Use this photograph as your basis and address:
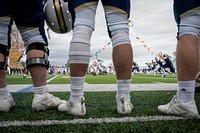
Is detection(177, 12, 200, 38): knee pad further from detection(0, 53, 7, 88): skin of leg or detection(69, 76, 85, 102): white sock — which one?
detection(0, 53, 7, 88): skin of leg

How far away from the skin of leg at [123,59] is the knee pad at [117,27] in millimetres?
45

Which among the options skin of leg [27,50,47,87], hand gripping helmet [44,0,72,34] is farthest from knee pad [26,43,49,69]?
hand gripping helmet [44,0,72,34]

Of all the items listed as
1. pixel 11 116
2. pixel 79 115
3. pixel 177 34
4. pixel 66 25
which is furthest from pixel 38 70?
pixel 177 34

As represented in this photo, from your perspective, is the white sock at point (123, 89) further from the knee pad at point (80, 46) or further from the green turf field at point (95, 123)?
the knee pad at point (80, 46)

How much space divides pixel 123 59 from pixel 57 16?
1.11m

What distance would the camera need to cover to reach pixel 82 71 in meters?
1.80

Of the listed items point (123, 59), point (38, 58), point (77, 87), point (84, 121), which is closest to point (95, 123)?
point (84, 121)

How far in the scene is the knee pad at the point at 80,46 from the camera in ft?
5.83

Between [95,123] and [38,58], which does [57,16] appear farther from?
[95,123]

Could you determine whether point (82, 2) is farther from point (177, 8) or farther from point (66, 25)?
point (66, 25)

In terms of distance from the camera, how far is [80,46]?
1799 mm

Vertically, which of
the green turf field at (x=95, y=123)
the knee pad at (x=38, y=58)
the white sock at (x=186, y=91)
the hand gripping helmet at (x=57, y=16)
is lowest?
the green turf field at (x=95, y=123)

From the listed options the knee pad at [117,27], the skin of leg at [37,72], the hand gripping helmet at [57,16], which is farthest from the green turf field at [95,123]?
the hand gripping helmet at [57,16]

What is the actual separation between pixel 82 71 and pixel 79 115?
1.02 ft
